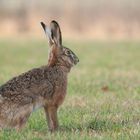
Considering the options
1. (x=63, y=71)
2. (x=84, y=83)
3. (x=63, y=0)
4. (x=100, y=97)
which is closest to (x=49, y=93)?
(x=63, y=71)

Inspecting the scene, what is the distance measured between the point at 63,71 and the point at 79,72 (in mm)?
8842

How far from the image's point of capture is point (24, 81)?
26.7 ft

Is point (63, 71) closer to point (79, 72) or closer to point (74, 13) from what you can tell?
point (79, 72)

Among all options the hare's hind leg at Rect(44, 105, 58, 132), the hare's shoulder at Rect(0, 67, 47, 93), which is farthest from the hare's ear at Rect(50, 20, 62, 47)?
the hare's hind leg at Rect(44, 105, 58, 132)

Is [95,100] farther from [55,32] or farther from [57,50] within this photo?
[55,32]

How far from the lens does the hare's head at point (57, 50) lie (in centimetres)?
874

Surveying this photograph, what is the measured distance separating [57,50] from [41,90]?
875 mm

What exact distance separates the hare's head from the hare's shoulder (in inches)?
18.0

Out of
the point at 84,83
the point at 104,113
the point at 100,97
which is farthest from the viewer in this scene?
the point at 84,83

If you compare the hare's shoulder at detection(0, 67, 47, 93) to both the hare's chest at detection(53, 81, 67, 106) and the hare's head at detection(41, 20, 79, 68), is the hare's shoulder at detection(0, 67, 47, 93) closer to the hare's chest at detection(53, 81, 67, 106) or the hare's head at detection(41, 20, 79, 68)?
the hare's chest at detection(53, 81, 67, 106)

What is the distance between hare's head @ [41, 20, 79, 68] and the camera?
344 inches

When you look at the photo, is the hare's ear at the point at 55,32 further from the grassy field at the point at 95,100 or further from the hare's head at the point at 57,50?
the grassy field at the point at 95,100

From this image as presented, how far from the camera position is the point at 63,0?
43.7 m

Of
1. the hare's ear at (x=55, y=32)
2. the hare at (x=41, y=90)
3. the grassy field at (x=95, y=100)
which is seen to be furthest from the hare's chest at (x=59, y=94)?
the hare's ear at (x=55, y=32)
